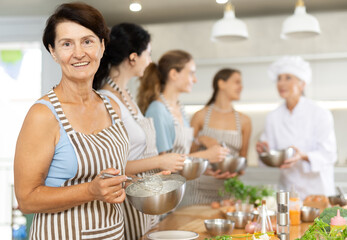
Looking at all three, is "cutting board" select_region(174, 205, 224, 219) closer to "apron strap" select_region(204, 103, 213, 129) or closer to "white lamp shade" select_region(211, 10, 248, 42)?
"apron strap" select_region(204, 103, 213, 129)

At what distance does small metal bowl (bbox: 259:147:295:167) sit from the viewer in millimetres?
3061

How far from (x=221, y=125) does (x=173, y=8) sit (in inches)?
49.8

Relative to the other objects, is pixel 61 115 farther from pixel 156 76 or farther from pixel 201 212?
pixel 156 76

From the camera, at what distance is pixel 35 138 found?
4.98ft

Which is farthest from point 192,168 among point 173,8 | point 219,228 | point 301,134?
point 173,8

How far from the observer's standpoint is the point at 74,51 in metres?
1.62

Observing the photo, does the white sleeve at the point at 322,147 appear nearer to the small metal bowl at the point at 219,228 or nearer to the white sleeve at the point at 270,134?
the white sleeve at the point at 270,134

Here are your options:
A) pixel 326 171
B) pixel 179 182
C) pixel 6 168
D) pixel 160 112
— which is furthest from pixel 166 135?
pixel 6 168

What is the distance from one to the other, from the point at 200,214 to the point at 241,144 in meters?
1.17

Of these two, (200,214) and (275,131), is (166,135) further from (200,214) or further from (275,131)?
(275,131)

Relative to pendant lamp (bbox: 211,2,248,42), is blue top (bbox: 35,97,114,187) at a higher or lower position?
lower

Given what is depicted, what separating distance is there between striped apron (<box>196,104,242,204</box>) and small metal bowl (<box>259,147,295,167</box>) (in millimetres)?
446

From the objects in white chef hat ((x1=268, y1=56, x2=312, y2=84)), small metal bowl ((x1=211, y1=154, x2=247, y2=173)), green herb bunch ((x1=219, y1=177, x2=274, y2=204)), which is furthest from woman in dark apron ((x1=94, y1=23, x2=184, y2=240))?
white chef hat ((x1=268, y1=56, x2=312, y2=84))

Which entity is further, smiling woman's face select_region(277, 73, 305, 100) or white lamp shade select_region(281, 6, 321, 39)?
smiling woman's face select_region(277, 73, 305, 100)
